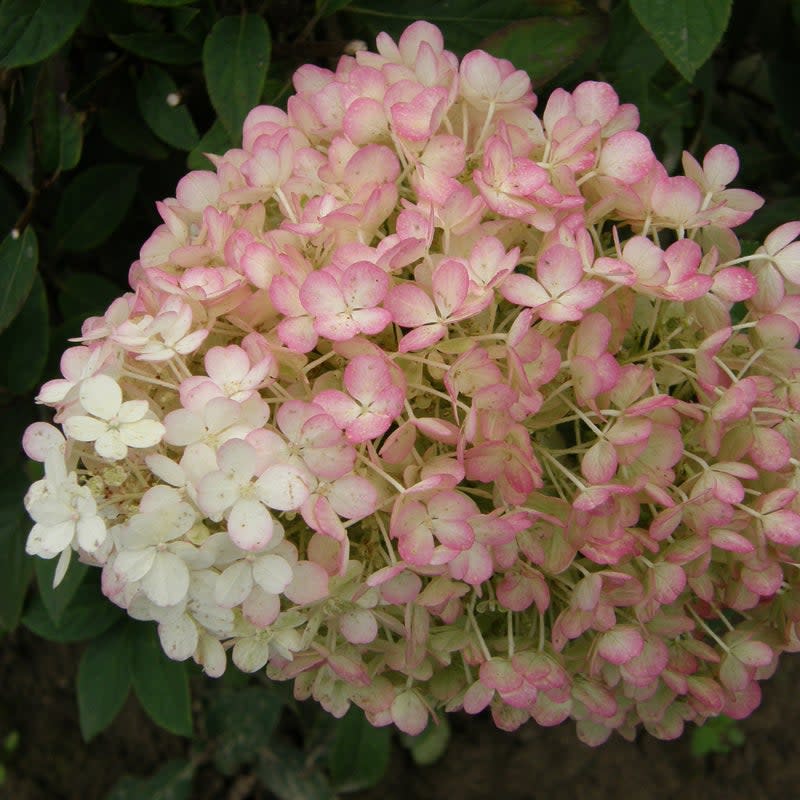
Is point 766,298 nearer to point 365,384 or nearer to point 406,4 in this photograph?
point 365,384

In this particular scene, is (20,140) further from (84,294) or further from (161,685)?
(161,685)

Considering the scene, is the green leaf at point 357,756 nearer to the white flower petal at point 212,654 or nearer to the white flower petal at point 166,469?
the white flower petal at point 212,654

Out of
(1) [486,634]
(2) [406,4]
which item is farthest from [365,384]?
(2) [406,4]

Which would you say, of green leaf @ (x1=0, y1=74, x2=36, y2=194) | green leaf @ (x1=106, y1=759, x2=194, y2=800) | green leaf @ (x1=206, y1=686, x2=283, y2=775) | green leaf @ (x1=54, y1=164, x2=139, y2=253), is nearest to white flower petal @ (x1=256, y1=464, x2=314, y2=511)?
green leaf @ (x1=0, y1=74, x2=36, y2=194)

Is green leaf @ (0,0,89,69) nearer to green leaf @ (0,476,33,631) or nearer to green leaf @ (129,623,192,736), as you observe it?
green leaf @ (0,476,33,631)

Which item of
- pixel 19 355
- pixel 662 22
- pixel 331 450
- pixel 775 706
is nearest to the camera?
pixel 331 450
